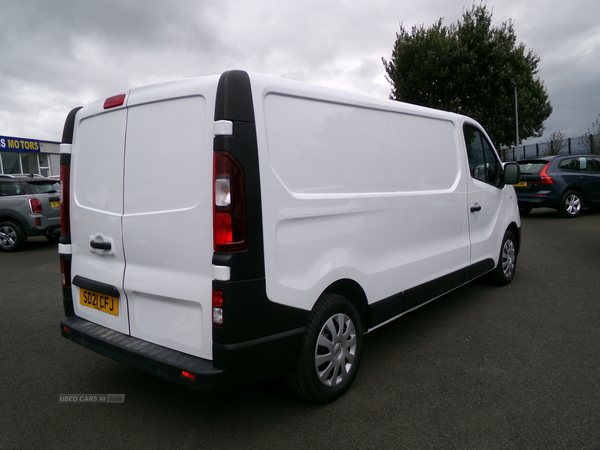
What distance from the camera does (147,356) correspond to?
2.61 meters

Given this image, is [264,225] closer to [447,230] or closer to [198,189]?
[198,189]

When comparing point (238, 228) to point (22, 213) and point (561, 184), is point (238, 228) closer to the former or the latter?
point (22, 213)

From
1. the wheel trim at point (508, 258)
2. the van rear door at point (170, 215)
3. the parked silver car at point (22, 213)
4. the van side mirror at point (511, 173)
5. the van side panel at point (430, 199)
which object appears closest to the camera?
the van rear door at point (170, 215)

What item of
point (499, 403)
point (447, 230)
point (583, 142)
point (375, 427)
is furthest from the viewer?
point (583, 142)

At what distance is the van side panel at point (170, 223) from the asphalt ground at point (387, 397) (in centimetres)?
57

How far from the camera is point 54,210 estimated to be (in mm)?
10094

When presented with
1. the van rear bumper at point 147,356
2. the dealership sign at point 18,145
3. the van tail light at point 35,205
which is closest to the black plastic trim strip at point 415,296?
the van rear bumper at point 147,356

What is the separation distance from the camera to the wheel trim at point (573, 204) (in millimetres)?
11977

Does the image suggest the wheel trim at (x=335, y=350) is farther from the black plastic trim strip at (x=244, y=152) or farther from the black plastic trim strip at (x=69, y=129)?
the black plastic trim strip at (x=69, y=129)

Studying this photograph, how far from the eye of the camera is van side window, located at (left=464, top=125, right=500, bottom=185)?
4.67 m

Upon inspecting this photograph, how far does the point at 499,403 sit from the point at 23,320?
4576 millimetres

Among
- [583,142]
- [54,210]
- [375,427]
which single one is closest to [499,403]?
[375,427]

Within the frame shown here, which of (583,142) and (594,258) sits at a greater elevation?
(583,142)

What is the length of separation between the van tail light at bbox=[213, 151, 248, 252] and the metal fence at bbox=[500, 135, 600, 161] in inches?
1083
